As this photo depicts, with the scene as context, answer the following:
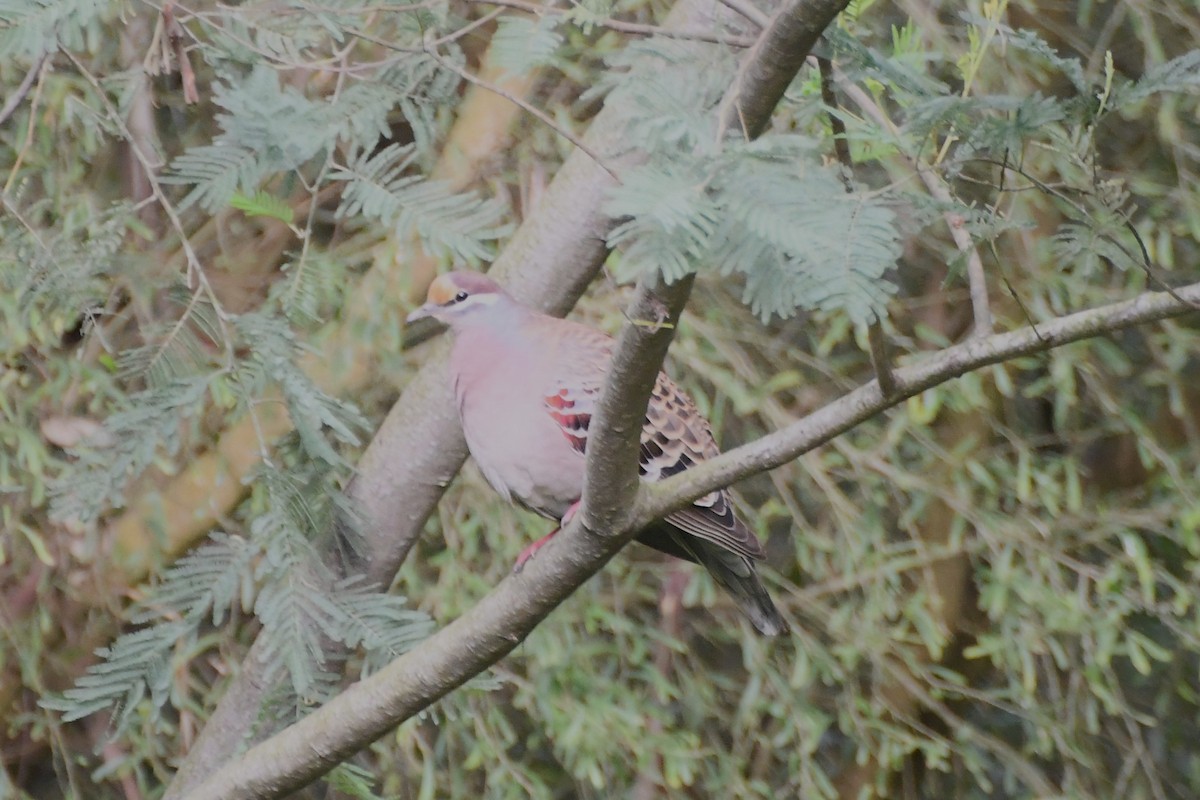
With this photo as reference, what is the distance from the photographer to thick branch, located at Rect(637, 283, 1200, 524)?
98 cm

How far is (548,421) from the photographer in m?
1.75

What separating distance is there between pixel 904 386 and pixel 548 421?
75 centimetres

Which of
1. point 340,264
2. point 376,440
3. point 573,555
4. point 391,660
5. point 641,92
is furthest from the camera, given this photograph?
point 340,264

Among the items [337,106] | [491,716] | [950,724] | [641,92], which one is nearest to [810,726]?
[950,724]

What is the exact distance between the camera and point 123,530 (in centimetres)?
220

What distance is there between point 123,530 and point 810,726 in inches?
44.3

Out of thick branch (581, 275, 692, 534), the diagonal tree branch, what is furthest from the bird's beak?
thick branch (581, 275, 692, 534)

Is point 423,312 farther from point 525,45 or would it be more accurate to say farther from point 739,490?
point 525,45

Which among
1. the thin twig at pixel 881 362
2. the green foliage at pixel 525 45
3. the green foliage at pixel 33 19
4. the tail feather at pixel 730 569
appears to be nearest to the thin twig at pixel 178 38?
the green foliage at pixel 33 19

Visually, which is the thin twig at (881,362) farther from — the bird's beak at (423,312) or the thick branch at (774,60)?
the bird's beak at (423,312)

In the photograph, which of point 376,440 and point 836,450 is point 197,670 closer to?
point 376,440

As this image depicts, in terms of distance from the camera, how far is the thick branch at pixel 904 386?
0.98 meters

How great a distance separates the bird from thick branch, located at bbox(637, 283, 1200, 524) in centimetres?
50

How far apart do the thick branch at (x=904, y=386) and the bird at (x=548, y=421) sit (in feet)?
1.63
